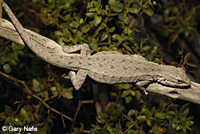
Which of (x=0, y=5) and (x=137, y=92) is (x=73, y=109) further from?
(x=0, y=5)

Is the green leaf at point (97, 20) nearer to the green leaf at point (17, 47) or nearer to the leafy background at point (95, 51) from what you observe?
the leafy background at point (95, 51)

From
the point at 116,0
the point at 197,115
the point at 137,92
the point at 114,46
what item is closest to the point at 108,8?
the point at 116,0

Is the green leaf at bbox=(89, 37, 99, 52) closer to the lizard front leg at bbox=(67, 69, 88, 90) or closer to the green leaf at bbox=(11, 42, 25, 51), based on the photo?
the lizard front leg at bbox=(67, 69, 88, 90)

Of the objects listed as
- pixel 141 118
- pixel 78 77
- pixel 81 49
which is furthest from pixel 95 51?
pixel 141 118

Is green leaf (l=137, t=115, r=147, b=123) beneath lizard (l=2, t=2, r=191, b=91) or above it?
beneath

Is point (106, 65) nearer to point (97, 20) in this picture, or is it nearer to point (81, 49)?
point (81, 49)

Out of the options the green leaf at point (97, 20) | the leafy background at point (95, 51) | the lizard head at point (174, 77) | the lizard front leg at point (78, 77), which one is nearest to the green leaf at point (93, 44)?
the leafy background at point (95, 51)

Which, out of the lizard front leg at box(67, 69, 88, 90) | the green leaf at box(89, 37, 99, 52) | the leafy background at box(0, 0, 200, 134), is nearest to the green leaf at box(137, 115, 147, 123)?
the leafy background at box(0, 0, 200, 134)
